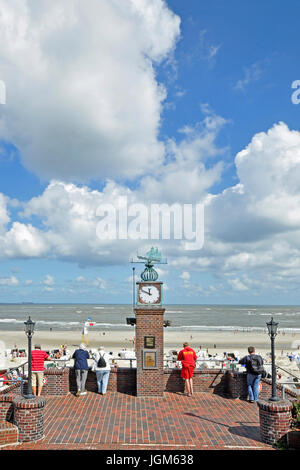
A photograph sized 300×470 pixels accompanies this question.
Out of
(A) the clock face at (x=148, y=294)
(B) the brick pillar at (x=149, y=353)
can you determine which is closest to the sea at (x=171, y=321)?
(B) the brick pillar at (x=149, y=353)

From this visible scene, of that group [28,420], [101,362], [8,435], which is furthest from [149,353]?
[8,435]

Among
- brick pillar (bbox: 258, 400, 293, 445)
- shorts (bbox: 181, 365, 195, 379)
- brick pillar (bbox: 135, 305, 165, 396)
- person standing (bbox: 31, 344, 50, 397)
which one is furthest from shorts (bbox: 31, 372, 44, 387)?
brick pillar (bbox: 258, 400, 293, 445)

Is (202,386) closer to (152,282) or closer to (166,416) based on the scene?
(166,416)

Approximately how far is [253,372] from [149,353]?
2856 millimetres

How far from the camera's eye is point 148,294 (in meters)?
10.8

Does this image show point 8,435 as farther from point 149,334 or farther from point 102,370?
point 149,334

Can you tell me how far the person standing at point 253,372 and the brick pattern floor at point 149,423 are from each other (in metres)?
0.31

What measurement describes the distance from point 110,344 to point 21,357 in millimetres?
14393

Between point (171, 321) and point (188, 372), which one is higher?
point (188, 372)

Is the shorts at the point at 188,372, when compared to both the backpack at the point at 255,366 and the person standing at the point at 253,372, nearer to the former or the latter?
the person standing at the point at 253,372

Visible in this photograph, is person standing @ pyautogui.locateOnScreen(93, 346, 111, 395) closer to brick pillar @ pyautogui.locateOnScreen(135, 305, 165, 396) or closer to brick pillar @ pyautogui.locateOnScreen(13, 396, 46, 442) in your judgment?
brick pillar @ pyautogui.locateOnScreen(135, 305, 165, 396)

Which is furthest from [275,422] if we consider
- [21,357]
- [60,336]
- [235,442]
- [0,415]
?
[60,336]

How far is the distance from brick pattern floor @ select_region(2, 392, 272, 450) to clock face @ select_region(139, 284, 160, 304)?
2632 mm

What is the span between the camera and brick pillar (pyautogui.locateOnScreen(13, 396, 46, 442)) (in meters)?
7.25
